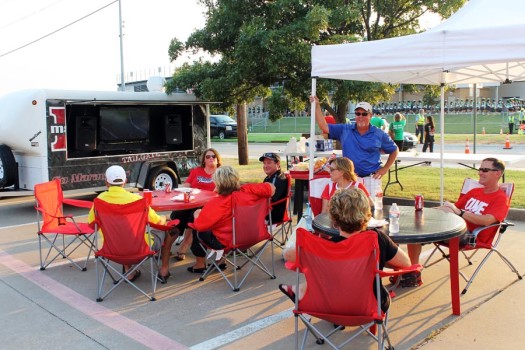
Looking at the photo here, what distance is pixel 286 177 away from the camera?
6105mm

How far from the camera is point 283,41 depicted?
9.76m

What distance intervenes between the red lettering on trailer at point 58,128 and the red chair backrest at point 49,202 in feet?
10.3

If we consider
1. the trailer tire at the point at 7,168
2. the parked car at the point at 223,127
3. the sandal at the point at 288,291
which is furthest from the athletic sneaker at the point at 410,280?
the parked car at the point at 223,127

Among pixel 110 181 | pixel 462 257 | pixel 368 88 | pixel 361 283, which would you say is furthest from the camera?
pixel 368 88

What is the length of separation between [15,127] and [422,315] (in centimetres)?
772

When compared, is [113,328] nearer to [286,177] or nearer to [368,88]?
[286,177]

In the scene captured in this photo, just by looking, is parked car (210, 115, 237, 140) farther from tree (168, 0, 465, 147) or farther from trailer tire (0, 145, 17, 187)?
trailer tire (0, 145, 17, 187)

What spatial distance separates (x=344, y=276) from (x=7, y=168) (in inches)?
314

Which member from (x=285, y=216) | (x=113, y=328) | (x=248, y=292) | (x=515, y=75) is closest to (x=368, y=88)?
(x=515, y=75)

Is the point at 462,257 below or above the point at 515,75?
below

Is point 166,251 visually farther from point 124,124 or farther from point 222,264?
point 124,124

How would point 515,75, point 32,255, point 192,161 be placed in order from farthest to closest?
point 192,161 < point 515,75 < point 32,255

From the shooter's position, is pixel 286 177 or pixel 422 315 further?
pixel 286 177

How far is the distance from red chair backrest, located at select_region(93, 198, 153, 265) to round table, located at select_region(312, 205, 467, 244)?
160 cm
